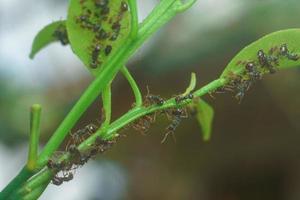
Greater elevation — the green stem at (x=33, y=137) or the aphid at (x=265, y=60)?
the green stem at (x=33, y=137)

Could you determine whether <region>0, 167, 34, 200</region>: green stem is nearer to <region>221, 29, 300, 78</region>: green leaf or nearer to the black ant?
the black ant

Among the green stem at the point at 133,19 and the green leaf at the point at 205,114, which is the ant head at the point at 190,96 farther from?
the green leaf at the point at 205,114

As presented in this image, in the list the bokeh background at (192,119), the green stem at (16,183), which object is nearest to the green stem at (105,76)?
the green stem at (16,183)

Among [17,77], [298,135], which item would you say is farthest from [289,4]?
[17,77]

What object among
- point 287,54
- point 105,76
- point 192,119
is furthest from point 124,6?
point 192,119

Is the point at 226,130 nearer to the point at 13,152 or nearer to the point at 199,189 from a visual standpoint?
the point at 199,189

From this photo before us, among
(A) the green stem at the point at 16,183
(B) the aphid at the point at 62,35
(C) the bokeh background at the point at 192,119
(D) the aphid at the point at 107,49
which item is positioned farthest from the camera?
(C) the bokeh background at the point at 192,119

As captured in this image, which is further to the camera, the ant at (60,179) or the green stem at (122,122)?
the ant at (60,179)

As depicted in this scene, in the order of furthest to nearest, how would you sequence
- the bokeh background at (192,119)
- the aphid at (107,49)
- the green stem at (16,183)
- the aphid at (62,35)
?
the bokeh background at (192,119) < the aphid at (62,35) < the aphid at (107,49) < the green stem at (16,183)
